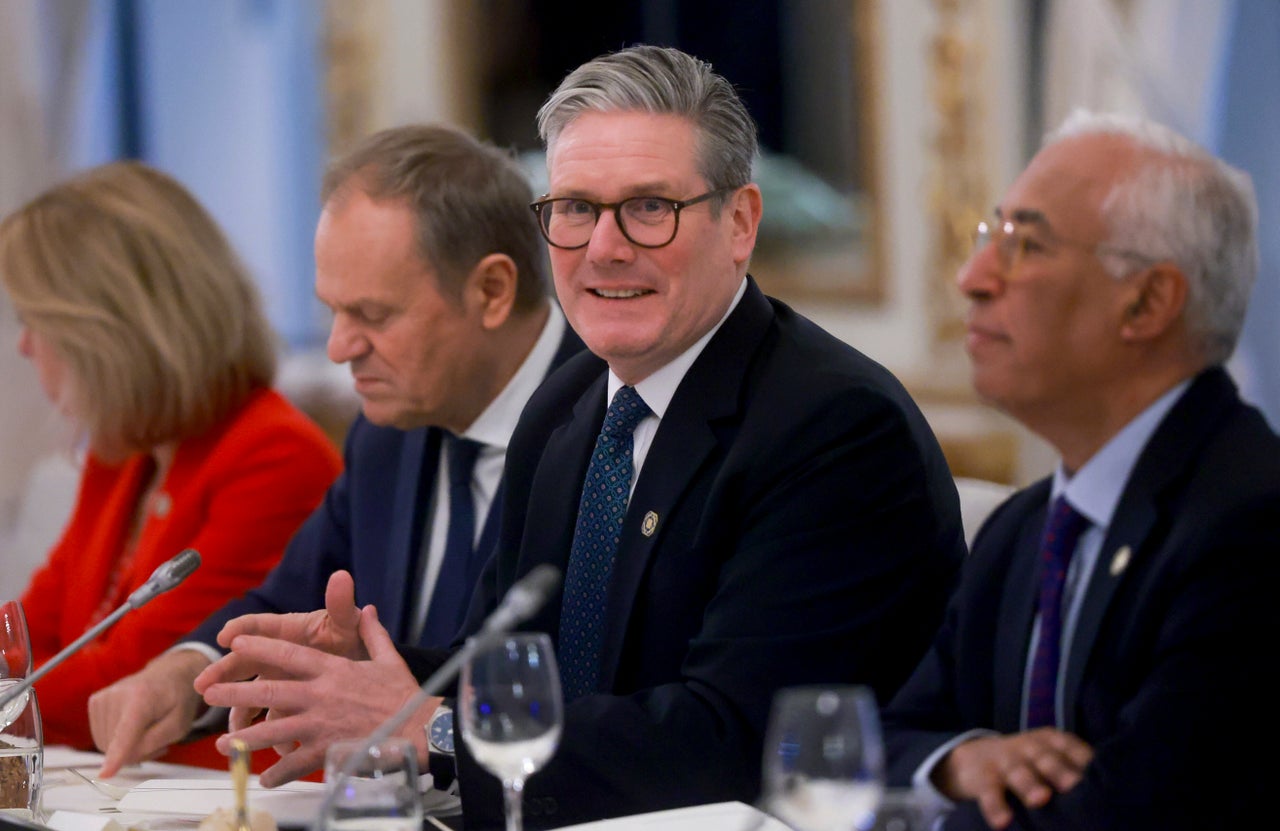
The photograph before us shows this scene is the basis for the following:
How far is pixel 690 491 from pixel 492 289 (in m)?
0.77

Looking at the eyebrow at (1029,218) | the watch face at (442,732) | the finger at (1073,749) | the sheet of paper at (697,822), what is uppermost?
the eyebrow at (1029,218)

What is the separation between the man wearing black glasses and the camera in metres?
1.95

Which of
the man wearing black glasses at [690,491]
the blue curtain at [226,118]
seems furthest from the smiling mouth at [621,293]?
the blue curtain at [226,118]

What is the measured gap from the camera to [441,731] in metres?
2.02

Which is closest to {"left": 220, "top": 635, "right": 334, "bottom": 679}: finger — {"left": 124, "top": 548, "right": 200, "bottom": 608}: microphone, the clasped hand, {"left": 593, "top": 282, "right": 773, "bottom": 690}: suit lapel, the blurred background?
the clasped hand

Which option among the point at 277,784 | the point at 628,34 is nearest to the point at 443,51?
the point at 628,34

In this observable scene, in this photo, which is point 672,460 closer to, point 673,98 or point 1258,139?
point 673,98

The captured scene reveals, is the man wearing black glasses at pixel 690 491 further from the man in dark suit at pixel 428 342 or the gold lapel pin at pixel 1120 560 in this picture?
the gold lapel pin at pixel 1120 560

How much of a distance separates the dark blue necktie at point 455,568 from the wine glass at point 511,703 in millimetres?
1114

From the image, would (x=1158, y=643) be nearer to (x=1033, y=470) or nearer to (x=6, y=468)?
(x=1033, y=470)

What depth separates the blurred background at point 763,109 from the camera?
4031 mm

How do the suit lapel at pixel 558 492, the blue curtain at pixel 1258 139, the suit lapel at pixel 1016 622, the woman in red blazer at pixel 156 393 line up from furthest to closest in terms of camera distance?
the blue curtain at pixel 1258 139 < the woman in red blazer at pixel 156 393 < the suit lapel at pixel 558 492 < the suit lapel at pixel 1016 622

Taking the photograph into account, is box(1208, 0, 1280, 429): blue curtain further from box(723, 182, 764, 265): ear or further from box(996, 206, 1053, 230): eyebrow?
box(996, 206, 1053, 230): eyebrow

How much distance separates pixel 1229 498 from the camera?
1544 millimetres
